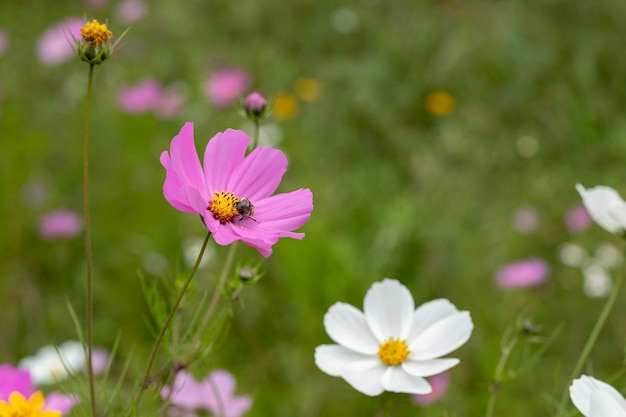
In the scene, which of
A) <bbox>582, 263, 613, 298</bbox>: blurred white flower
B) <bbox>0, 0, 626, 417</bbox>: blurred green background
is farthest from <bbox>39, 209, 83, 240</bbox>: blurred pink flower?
<bbox>582, 263, 613, 298</bbox>: blurred white flower

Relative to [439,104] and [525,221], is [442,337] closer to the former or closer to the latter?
[525,221]

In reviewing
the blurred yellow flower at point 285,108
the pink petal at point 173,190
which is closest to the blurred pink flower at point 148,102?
the blurred yellow flower at point 285,108

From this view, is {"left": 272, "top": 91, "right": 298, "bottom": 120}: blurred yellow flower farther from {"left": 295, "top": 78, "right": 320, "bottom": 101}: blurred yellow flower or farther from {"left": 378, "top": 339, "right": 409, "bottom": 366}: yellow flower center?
{"left": 378, "top": 339, "right": 409, "bottom": 366}: yellow flower center

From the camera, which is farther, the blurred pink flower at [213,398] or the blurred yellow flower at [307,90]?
the blurred yellow flower at [307,90]

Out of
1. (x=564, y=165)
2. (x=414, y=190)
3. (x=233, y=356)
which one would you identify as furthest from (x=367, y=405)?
(x=564, y=165)

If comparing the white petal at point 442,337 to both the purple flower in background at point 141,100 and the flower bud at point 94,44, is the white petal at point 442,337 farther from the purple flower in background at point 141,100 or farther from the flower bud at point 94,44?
the purple flower in background at point 141,100

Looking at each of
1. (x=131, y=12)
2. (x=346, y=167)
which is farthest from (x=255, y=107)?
(x=131, y=12)
